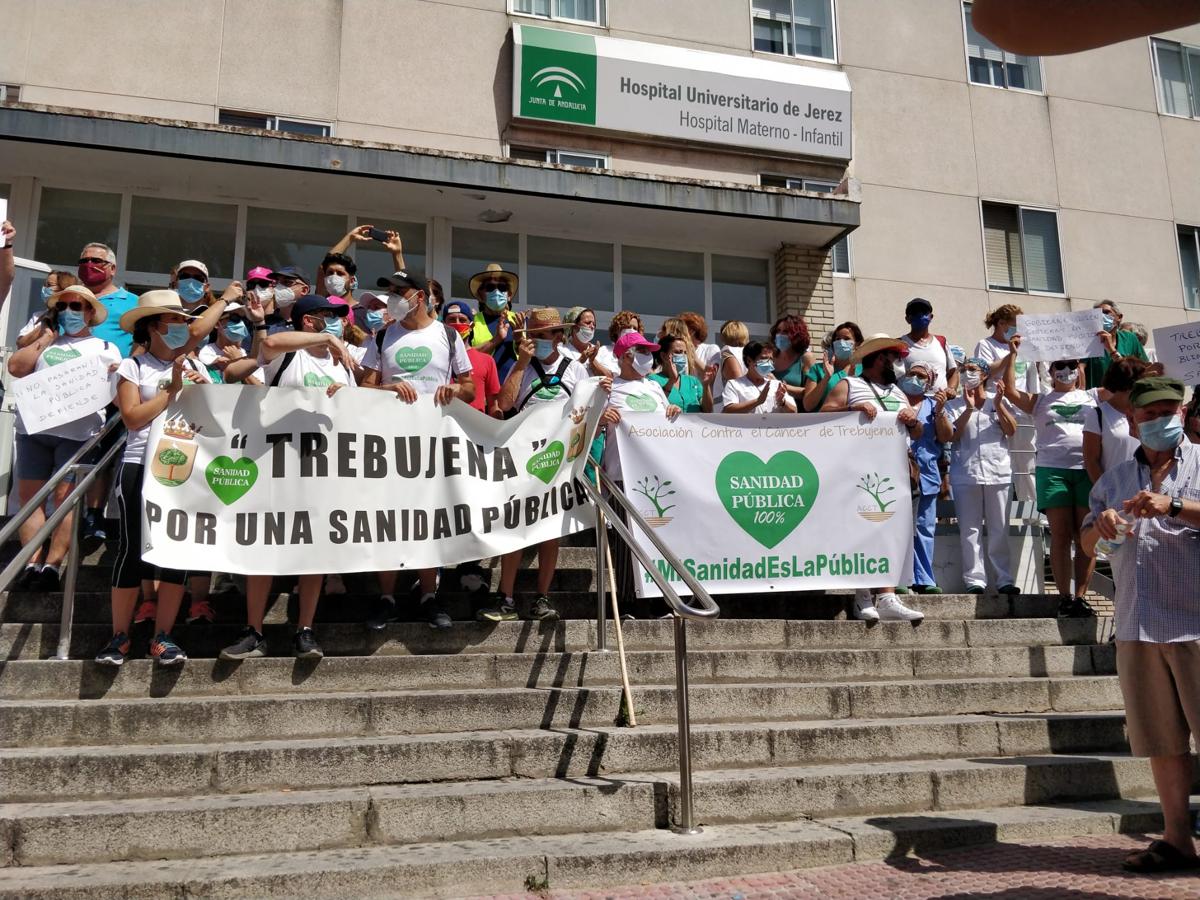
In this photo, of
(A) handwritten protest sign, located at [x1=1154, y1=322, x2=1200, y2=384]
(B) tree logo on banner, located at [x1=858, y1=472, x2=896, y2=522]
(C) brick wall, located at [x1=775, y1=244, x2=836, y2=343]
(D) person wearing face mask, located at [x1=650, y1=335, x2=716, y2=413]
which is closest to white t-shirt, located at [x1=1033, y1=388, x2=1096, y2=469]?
(A) handwritten protest sign, located at [x1=1154, y1=322, x2=1200, y2=384]

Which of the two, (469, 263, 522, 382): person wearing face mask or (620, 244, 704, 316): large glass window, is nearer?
(469, 263, 522, 382): person wearing face mask

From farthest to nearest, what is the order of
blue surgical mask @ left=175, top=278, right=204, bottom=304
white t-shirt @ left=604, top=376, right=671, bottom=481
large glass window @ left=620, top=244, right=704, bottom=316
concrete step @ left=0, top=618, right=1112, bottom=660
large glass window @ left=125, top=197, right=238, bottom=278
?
1. large glass window @ left=620, top=244, right=704, bottom=316
2. large glass window @ left=125, top=197, right=238, bottom=278
3. white t-shirt @ left=604, top=376, right=671, bottom=481
4. blue surgical mask @ left=175, top=278, right=204, bottom=304
5. concrete step @ left=0, top=618, right=1112, bottom=660

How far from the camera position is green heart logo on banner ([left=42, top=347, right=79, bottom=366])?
6.46 meters

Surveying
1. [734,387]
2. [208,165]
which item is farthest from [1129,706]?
[208,165]

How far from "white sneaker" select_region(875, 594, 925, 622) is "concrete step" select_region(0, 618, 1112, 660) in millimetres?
92

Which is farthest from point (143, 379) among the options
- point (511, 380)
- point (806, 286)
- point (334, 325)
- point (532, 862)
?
point (806, 286)

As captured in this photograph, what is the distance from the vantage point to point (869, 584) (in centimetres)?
721

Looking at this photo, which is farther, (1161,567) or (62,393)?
(62,393)

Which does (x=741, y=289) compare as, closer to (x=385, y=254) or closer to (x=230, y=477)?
(x=385, y=254)

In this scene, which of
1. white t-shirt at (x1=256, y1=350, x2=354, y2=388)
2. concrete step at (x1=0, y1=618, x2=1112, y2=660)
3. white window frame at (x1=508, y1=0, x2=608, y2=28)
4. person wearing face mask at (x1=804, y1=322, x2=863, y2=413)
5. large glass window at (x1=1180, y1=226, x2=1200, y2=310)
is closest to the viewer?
concrete step at (x1=0, y1=618, x2=1112, y2=660)

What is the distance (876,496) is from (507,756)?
3.80 m

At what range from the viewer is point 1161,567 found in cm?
450

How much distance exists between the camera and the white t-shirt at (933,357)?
8492 mm

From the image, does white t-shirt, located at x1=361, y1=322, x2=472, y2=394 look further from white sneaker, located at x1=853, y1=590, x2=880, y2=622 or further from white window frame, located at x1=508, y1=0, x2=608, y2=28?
white window frame, located at x1=508, y1=0, x2=608, y2=28
